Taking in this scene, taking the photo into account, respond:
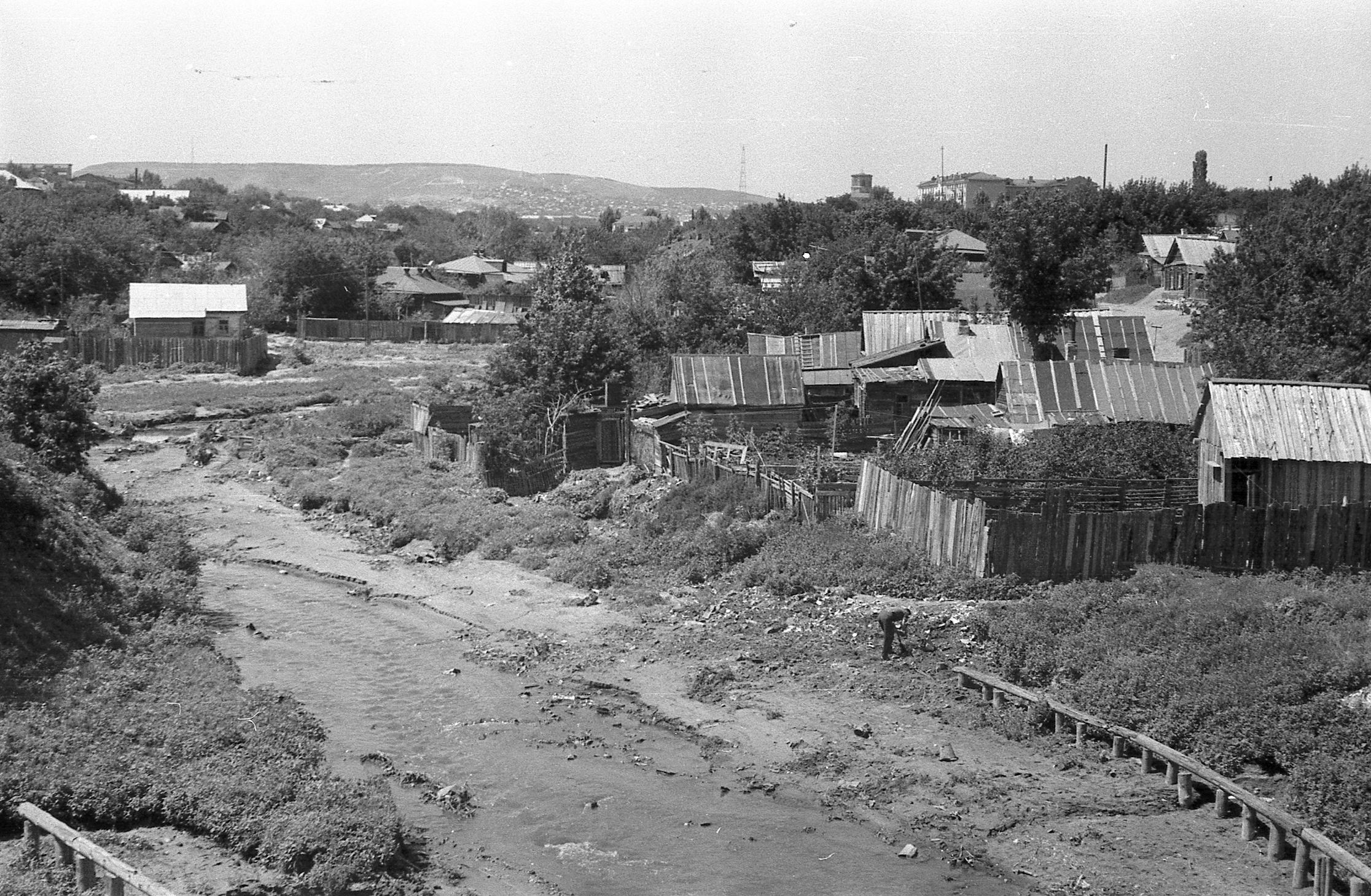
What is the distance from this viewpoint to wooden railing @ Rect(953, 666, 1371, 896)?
1187cm

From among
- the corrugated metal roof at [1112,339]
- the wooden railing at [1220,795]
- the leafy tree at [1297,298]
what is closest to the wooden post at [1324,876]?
the wooden railing at [1220,795]

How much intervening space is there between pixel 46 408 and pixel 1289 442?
80.6ft

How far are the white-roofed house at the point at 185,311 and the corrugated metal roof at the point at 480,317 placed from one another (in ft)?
47.1

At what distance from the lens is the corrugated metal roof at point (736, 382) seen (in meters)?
33.7

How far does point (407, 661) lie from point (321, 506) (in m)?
12.6

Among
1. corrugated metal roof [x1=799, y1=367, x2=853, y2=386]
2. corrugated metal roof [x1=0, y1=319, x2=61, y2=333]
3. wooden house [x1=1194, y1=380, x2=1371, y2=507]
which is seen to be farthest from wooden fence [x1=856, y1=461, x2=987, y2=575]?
corrugated metal roof [x1=0, y1=319, x2=61, y2=333]

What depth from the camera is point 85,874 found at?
38.5ft

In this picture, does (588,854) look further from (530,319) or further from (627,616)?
(530,319)

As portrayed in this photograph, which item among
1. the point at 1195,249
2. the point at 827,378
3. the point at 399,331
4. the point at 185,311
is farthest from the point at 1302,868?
the point at 399,331

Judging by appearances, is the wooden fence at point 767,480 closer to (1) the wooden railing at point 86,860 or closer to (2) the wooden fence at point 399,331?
(1) the wooden railing at point 86,860

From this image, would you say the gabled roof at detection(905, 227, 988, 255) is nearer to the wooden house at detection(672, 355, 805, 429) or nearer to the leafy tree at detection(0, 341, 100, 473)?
the wooden house at detection(672, 355, 805, 429)

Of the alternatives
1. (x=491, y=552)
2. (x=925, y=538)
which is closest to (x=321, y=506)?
(x=491, y=552)

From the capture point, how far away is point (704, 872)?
43.3ft

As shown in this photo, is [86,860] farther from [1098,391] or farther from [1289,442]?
[1098,391]
